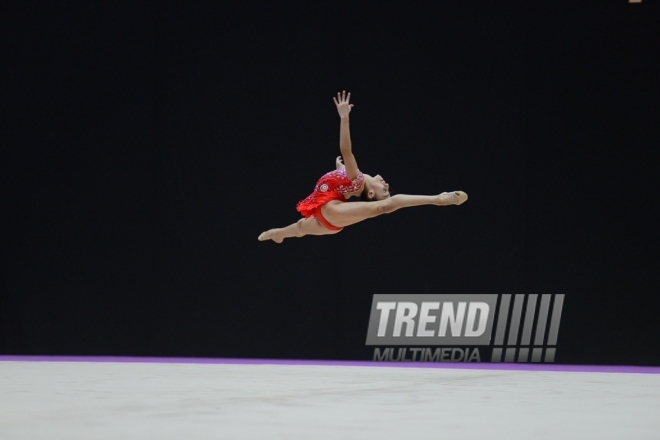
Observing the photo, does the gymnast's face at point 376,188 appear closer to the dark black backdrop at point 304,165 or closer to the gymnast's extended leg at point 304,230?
the gymnast's extended leg at point 304,230

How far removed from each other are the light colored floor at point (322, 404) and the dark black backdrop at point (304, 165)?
124cm

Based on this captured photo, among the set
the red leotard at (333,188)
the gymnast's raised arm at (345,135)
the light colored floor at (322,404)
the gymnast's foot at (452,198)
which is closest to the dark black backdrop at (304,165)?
the light colored floor at (322,404)

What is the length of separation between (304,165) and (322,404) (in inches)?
147

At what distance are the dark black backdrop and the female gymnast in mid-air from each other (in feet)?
5.29

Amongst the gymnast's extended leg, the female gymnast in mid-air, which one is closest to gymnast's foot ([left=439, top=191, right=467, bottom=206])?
the female gymnast in mid-air

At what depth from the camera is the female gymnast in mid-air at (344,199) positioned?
17.7ft

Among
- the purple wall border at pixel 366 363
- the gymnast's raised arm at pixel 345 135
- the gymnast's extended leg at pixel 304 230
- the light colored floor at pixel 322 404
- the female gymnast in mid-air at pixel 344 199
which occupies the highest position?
the gymnast's raised arm at pixel 345 135

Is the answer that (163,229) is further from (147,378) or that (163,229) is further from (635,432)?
(635,432)

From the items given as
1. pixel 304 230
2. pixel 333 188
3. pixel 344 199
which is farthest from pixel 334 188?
pixel 304 230

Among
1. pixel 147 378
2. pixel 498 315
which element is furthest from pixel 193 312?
pixel 498 315

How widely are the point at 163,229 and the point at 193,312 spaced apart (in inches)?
31.8

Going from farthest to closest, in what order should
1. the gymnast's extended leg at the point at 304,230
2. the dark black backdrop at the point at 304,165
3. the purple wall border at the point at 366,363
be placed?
the dark black backdrop at the point at 304,165
the purple wall border at the point at 366,363
the gymnast's extended leg at the point at 304,230

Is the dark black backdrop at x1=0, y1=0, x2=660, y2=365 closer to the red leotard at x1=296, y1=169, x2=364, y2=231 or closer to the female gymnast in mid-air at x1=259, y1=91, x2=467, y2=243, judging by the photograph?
the female gymnast in mid-air at x1=259, y1=91, x2=467, y2=243

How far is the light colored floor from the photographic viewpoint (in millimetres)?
3346
